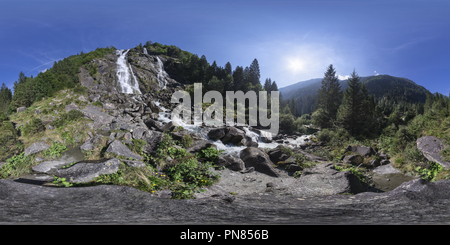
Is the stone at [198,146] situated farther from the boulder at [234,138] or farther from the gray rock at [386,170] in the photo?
the gray rock at [386,170]

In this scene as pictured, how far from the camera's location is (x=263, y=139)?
20719mm

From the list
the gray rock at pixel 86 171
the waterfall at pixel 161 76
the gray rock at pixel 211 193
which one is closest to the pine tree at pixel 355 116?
the gray rock at pixel 211 193

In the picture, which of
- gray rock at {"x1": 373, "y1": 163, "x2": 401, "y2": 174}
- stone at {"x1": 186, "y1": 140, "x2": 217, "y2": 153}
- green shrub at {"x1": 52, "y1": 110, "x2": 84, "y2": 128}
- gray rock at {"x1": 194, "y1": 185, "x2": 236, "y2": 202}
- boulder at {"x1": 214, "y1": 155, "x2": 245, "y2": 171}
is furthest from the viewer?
green shrub at {"x1": 52, "y1": 110, "x2": 84, "y2": 128}

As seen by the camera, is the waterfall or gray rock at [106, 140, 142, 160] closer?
gray rock at [106, 140, 142, 160]

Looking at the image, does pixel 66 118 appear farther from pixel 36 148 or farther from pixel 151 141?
pixel 151 141

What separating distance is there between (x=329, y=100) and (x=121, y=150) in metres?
46.2

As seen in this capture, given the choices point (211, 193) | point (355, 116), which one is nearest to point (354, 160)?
point (211, 193)

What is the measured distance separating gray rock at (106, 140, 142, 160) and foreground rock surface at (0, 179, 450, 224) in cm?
359

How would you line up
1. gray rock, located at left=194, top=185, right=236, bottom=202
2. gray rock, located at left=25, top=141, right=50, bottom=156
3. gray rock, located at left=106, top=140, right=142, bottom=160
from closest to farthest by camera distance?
1. gray rock, located at left=194, top=185, right=236, bottom=202
2. gray rock, located at left=25, top=141, right=50, bottom=156
3. gray rock, located at left=106, top=140, right=142, bottom=160

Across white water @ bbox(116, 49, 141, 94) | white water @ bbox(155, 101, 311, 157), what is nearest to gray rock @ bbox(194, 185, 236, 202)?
white water @ bbox(155, 101, 311, 157)

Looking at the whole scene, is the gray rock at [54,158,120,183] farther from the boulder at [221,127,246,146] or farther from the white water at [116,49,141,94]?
the white water at [116,49,141,94]

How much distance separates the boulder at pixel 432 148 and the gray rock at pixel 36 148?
1743 cm

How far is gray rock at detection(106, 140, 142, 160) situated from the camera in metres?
7.39
